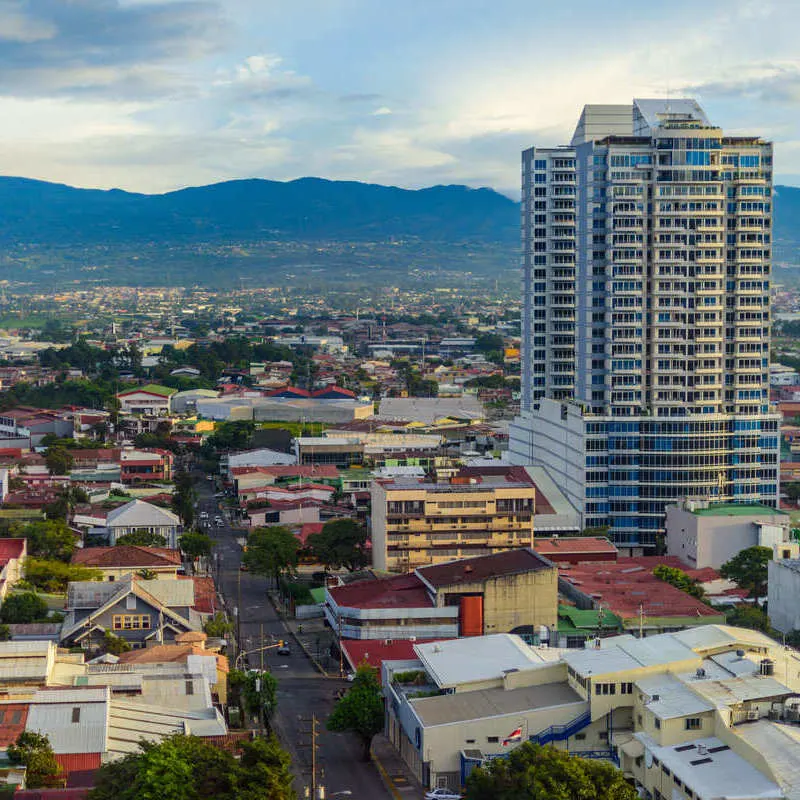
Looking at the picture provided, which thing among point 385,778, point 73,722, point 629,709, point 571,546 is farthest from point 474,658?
point 571,546

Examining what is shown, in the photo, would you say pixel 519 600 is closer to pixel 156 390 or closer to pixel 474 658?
pixel 474 658

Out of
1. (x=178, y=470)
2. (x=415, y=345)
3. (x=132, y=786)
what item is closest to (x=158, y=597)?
(x=132, y=786)

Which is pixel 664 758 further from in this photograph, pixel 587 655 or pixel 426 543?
pixel 426 543

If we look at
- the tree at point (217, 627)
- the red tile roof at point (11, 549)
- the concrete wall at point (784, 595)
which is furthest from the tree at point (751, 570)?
the red tile roof at point (11, 549)

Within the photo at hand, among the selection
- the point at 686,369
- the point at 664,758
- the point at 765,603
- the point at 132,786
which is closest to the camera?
the point at 132,786

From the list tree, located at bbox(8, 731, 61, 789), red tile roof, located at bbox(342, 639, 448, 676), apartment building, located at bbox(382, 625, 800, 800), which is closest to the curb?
apartment building, located at bbox(382, 625, 800, 800)

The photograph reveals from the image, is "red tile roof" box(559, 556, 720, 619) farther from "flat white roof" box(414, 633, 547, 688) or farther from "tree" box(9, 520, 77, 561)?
"tree" box(9, 520, 77, 561)

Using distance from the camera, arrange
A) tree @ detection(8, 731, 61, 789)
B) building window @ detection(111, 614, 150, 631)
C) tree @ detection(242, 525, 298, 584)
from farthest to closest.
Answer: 1. tree @ detection(242, 525, 298, 584)
2. building window @ detection(111, 614, 150, 631)
3. tree @ detection(8, 731, 61, 789)
